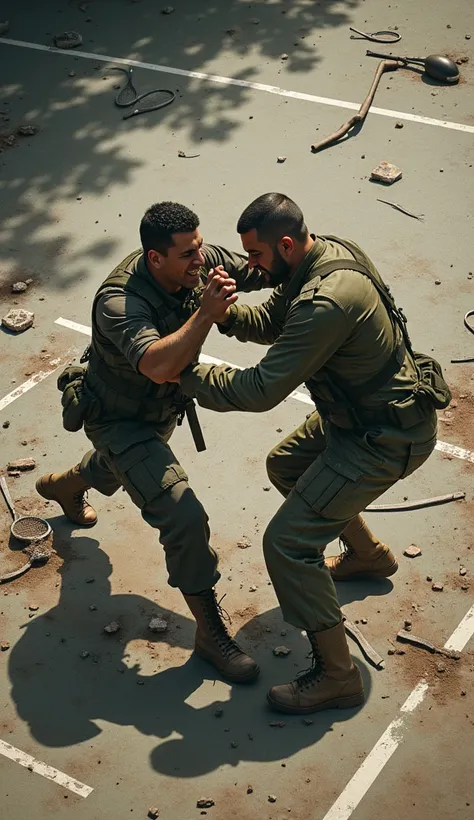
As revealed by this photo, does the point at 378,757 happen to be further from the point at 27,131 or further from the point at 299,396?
the point at 27,131

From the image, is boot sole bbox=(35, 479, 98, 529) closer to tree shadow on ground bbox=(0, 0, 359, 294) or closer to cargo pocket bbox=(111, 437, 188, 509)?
cargo pocket bbox=(111, 437, 188, 509)

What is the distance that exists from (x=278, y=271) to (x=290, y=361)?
56 centimetres

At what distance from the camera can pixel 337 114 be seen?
10930 millimetres

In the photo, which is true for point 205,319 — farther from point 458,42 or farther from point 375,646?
point 458,42

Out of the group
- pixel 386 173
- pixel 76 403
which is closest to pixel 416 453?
pixel 76 403

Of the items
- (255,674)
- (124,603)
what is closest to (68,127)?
(124,603)

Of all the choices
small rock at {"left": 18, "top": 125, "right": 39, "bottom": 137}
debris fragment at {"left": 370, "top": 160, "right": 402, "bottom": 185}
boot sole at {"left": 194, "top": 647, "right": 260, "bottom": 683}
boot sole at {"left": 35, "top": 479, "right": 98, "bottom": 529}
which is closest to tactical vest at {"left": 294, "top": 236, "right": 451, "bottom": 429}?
boot sole at {"left": 194, "top": 647, "right": 260, "bottom": 683}

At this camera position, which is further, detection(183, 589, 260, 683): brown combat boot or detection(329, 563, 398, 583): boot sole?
detection(329, 563, 398, 583): boot sole

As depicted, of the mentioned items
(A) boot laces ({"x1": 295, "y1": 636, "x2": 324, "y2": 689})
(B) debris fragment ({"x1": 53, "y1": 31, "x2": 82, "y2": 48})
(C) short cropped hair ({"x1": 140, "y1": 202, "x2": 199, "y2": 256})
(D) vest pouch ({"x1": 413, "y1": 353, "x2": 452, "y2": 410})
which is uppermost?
(C) short cropped hair ({"x1": 140, "y1": 202, "x2": 199, "y2": 256})

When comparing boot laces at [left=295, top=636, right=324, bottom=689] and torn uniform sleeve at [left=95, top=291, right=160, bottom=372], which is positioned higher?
torn uniform sleeve at [left=95, top=291, right=160, bottom=372]

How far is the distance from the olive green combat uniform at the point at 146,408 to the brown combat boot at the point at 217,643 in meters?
0.13

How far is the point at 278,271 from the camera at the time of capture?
17.8 ft

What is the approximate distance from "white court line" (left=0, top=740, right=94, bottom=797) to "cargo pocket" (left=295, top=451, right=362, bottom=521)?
5.67ft

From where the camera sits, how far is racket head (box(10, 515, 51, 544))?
21.9 ft
